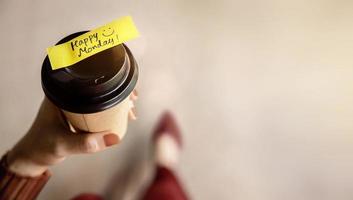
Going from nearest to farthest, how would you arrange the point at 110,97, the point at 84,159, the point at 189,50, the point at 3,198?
the point at 110,97, the point at 3,198, the point at 84,159, the point at 189,50

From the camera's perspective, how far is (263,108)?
1.28 meters

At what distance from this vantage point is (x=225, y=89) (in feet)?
4.30

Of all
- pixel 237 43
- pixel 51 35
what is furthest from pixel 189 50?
pixel 51 35

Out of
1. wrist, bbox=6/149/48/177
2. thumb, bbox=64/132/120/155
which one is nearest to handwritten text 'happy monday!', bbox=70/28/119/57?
thumb, bbox=64/132/120/155

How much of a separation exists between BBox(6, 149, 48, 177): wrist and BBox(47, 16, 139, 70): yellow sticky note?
236 millimetres

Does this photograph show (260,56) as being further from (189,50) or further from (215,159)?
(215,159)

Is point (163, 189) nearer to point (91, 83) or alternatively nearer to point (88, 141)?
point (88, 141)

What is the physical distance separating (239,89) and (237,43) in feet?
0.61

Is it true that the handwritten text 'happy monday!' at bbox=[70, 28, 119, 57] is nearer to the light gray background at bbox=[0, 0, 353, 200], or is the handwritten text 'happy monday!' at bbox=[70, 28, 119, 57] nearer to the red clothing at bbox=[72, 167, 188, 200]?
the red clothing at bbox=[72, 167, 188, 200]

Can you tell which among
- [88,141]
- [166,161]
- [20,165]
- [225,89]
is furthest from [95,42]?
[225,89]

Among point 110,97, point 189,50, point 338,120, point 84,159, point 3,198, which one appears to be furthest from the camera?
point 189,50

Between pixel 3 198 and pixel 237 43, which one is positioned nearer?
pixel 3 198

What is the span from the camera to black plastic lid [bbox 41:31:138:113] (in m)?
0.53

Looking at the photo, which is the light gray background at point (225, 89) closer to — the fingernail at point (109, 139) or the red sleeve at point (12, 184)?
the red sleeve at point (12, 184)
